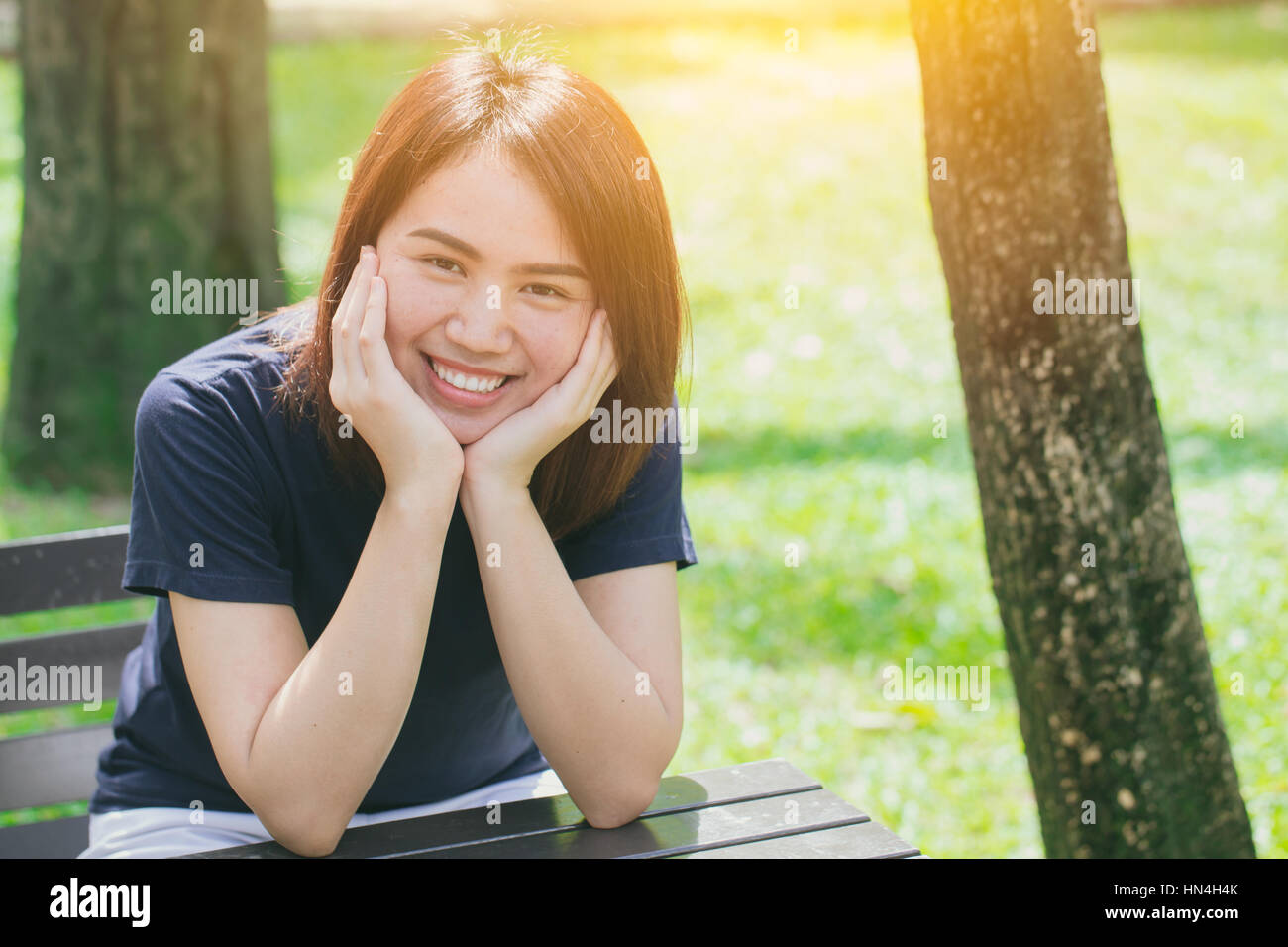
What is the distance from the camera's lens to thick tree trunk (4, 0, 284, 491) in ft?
20.6

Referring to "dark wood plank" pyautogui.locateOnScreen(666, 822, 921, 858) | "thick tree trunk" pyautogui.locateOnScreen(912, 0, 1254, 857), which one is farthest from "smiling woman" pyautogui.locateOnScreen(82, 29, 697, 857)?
"thick tree trunk" pyautogui.locateOnScreen(912, 0, 1254, 857)

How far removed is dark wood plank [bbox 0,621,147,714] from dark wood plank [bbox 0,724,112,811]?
0.07 metres

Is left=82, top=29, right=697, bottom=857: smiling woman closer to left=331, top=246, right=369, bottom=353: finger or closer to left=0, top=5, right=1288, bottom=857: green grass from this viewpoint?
left=331, top=246, right=369, bottom=353: finger

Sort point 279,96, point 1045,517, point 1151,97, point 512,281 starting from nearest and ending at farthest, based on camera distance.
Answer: point 512,281 → point 1045,517 → point 1151,97 → point 279,96

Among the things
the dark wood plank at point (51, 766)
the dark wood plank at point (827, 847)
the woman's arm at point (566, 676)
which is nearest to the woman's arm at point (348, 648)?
the woman's arm at point (566, 676)

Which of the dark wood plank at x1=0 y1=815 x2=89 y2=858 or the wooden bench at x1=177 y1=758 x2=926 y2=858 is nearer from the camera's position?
the wooden bench at x1=177 y1=758 x2=926 y2=858

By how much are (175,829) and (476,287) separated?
1050mm

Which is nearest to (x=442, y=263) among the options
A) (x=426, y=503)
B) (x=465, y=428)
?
(x=465, y=428)

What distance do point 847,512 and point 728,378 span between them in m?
2.38

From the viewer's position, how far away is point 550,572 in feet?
7.21

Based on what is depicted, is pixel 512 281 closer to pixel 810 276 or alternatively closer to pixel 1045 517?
pixel 1045 517

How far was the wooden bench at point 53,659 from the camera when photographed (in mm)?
2781

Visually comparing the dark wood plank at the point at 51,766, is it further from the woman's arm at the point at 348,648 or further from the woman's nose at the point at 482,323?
the woman's nose at the point at 482,323
